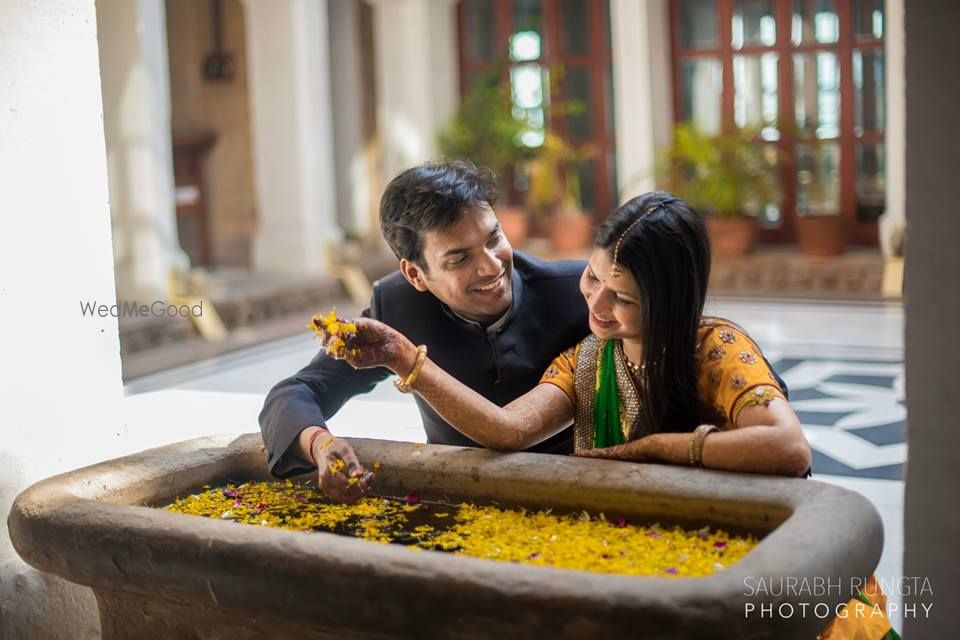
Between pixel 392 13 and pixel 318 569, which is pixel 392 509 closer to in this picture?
pixel 318 569

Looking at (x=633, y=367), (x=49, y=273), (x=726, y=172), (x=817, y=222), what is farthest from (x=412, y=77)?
(x=633, y=367)

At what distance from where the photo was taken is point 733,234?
1002 cm

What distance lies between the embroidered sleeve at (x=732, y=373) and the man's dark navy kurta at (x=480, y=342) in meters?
0.52

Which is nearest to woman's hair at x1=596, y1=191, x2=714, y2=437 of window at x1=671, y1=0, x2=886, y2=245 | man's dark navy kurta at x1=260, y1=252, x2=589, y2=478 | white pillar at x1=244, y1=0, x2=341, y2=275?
man's dark navy kurta at x1=260, y1=252, x2=589, y2=478

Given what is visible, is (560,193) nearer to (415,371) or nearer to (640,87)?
(640,87)

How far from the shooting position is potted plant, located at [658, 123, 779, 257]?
9.93 meters

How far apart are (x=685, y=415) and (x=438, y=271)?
69 centimetres

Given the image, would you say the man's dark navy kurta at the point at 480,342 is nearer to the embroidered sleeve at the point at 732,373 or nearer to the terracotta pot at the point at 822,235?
the embroidered sleeve at the point at 732,373

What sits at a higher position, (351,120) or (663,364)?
(351,120)

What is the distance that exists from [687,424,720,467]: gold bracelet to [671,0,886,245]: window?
792 cm

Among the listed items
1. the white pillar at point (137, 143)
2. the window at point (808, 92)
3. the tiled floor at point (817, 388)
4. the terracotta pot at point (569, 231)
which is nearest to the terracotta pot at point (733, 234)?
the window at point (808, 92)

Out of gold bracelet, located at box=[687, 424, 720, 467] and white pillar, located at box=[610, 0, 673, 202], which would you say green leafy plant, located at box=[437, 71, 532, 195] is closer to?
white pillar, located at box=[610, 0, 673, 202]

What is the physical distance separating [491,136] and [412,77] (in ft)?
3.56

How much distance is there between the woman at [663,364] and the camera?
250cm
